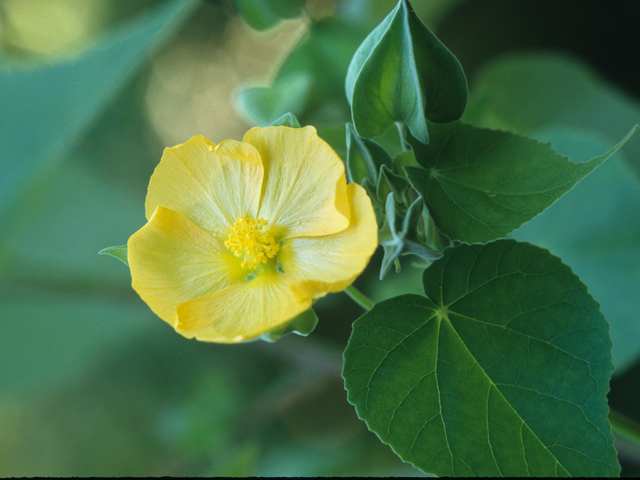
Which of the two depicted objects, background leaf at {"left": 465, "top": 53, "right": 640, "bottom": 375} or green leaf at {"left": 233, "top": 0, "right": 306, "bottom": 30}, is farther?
green leaf at {"left": 233, "top": 0, "right": 306, "bottom": 30}

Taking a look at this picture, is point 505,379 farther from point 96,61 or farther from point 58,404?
point 58,404

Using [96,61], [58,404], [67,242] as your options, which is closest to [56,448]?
[58,404]

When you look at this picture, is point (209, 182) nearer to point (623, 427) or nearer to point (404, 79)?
point (404, 79)

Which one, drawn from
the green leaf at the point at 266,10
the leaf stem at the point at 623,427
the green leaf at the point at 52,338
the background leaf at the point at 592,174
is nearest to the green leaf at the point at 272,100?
the green leaf at the point at 266,10

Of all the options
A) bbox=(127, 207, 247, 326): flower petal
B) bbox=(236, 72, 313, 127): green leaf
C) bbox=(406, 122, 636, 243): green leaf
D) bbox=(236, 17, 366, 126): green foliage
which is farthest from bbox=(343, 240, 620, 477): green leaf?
bbox=(236, 17, 366, 126): green foliage

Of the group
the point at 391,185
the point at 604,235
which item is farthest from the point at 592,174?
the point at 391,185

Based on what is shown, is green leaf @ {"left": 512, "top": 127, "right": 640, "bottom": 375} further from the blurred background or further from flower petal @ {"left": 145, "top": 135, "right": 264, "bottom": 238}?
flower petal @ {"left": 145, "top": 135, "right": 264, "bottom": 238}
